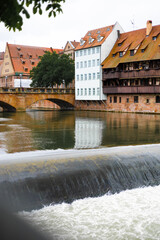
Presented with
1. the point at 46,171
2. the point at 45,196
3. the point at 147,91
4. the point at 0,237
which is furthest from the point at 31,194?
the point at 147,91

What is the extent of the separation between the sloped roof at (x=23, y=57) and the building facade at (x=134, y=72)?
125 ft

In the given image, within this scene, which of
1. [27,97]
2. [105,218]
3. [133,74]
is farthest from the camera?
[27,97]

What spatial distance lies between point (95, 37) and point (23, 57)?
115 feet

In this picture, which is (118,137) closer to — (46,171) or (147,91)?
(46,171)

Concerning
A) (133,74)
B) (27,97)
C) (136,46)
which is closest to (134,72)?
(133,74)

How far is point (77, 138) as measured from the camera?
19.2 metres

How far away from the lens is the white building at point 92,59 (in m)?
52.2

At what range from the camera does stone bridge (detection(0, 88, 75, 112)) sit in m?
50.5

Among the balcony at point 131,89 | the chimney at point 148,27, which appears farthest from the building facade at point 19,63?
the chimney at point 148,27

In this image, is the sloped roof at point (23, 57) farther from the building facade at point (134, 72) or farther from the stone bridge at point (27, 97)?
the building facade at point (134, 72)

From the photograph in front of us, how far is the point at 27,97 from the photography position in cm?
5303

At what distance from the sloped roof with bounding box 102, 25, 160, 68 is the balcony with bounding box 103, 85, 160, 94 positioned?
3689 millimetres

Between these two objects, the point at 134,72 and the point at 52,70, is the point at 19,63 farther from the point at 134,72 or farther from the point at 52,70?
the point at 134,72

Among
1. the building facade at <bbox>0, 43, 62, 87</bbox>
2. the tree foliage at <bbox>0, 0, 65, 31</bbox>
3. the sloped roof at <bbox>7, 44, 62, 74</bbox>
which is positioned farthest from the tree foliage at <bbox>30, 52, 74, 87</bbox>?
the tree foliage at <bbox>0, 0, 65, 31</bbox>
